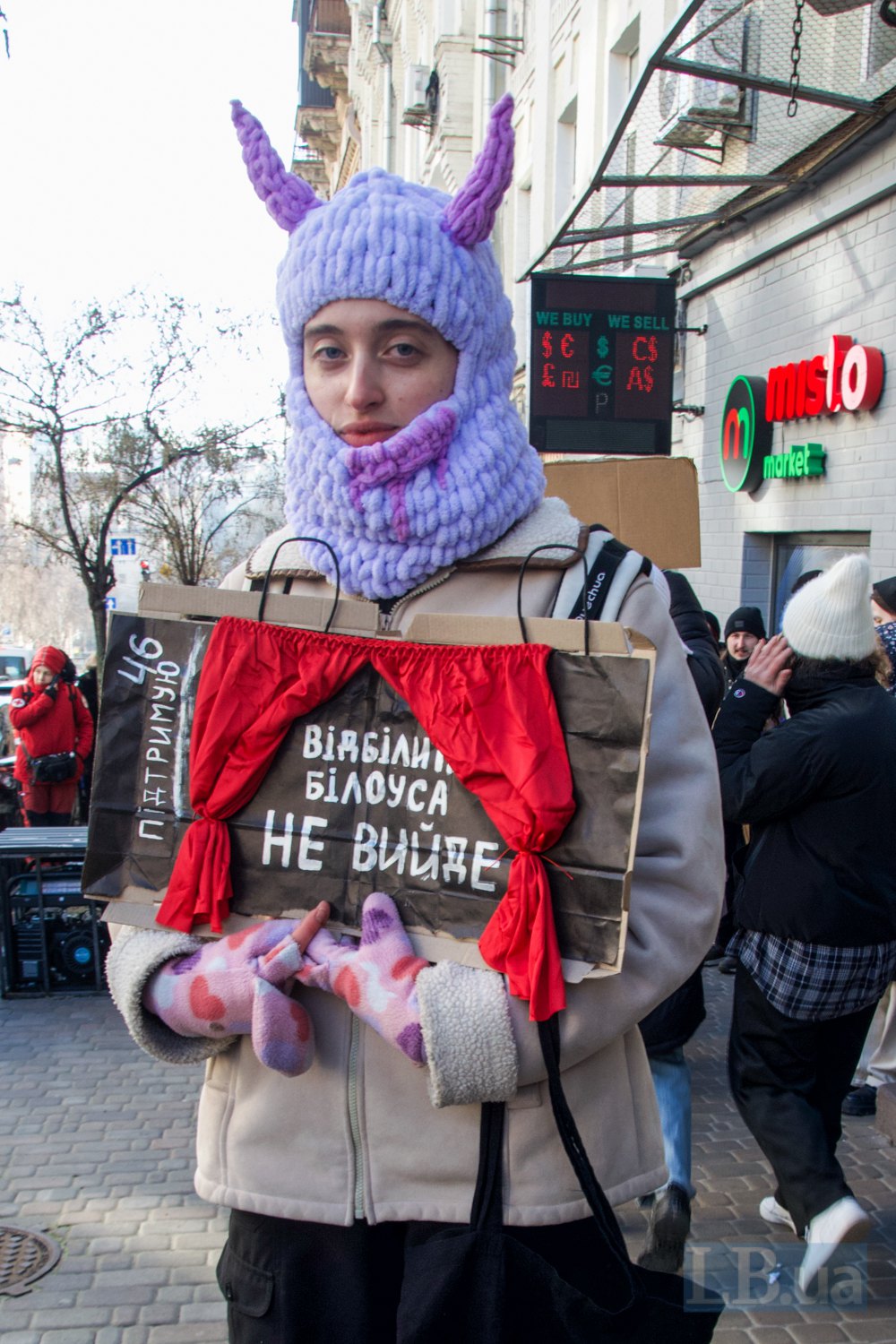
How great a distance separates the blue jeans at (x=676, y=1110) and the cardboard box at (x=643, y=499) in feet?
5.18

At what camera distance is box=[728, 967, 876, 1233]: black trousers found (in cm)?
358

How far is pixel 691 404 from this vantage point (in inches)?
475

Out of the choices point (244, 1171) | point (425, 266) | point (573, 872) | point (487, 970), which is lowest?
point (244, 1171)

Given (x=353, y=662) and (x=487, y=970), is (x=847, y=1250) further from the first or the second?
(x=353, y=662)

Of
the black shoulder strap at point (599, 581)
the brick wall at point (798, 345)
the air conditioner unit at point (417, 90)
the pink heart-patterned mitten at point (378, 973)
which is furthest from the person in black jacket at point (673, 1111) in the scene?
the air conditioner unit at point (417, 90)

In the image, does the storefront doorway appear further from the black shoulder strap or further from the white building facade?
the black shoulder strap

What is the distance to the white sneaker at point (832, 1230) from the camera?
3.47 meters

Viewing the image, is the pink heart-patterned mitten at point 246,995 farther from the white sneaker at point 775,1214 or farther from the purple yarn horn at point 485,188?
the white sneaker at point 775,1214

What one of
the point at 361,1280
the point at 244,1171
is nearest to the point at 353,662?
the point at 244,1171

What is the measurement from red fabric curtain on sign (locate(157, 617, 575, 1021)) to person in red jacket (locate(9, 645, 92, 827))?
7.89 m

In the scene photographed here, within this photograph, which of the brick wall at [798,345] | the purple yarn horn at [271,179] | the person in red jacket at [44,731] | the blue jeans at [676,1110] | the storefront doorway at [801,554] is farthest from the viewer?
the person in red jacket at [44,731]

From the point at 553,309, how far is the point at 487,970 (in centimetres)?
820

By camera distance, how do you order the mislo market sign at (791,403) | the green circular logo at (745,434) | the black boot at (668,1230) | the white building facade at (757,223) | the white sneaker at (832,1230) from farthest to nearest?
the green circular logo at (745,434), the mislo market sign at (791,403), the white building facade at (757,223), the black boot at (668,1230), the white sneaker at (832,1230)

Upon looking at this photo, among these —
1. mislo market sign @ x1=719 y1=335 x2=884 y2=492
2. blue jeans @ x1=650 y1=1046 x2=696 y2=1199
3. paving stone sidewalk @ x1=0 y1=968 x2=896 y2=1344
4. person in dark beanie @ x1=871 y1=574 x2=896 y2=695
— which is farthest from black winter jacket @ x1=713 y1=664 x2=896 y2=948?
mislo market sign @ x1=719 y1=335 x2=884 y2=492
